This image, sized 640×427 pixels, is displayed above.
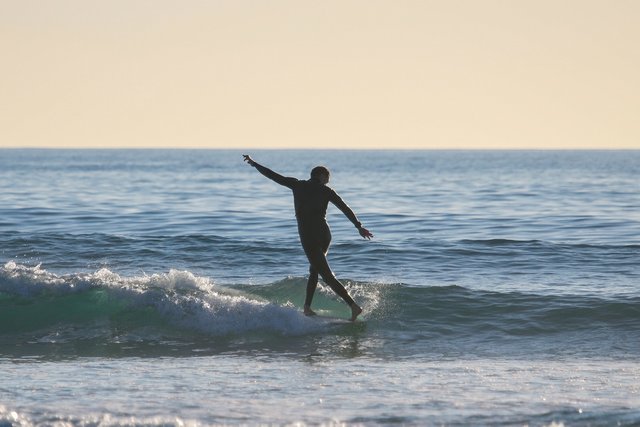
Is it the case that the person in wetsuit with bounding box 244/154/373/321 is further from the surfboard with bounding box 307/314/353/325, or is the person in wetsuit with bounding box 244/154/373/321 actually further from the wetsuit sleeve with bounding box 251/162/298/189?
the surfboard with bounding box 307/314/353/325

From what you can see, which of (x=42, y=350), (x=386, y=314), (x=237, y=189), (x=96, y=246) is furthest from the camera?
(x=237, y=189)

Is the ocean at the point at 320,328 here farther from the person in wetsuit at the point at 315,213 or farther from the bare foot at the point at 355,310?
the person in wetsuit at the point at 315,213

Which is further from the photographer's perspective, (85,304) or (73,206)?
(73,206)

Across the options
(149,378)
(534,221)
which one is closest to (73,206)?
(534,221)

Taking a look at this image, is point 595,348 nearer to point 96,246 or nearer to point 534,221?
point 96,246

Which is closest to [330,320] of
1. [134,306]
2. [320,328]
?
[320,328]

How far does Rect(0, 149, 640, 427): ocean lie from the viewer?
29.4ft

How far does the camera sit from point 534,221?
86.7 feet

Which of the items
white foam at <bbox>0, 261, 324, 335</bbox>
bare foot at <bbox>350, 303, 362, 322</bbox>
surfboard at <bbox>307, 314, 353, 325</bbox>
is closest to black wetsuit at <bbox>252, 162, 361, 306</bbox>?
bare foot at <bbox>350, 303, 362, 322</bbox>

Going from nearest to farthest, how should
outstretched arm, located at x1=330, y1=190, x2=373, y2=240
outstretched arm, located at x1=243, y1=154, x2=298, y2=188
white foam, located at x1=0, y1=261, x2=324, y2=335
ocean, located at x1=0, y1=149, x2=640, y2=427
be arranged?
ocean, located at x1=0, y1=149, x2=640, y2=427
outstretched arm, located at x1=243, y1=154, x2=298, y2=188
outstretched arm, located at x1=330, y1=190, x2=373, y2=240
white foam, located at x1=0, y1=261, x2=324, y2=335

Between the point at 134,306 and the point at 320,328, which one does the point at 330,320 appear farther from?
the point at 134,306

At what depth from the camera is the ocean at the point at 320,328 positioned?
8.96 m

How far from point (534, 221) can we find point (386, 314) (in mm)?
13494

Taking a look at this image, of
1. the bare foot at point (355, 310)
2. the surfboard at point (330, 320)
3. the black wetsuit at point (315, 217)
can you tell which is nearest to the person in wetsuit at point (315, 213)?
the black wetsuit at point (315, 217)
